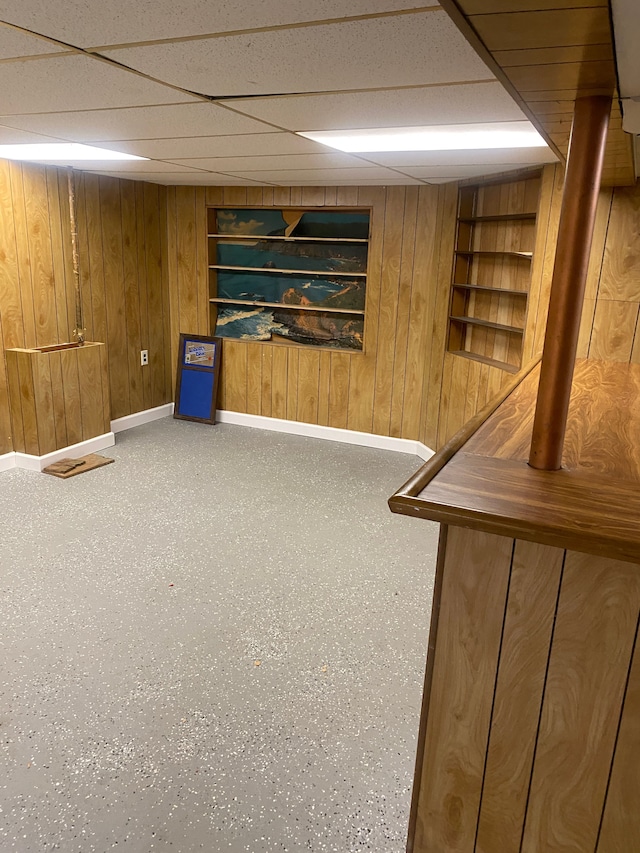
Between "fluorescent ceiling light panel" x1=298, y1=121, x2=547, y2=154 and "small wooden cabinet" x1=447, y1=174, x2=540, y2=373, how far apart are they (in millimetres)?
1059

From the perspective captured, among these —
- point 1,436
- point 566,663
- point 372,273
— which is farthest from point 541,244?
point 1,436

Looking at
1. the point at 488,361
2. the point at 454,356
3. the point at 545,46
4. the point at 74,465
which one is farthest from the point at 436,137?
the point at 74,465

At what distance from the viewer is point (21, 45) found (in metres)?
1.52

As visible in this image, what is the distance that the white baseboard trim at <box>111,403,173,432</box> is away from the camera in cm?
524

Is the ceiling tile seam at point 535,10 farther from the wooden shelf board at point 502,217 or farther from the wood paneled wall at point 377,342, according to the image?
the wood paneled wall at point 377,342

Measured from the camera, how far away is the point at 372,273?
484 cm

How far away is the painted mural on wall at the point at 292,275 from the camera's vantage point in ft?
16.4

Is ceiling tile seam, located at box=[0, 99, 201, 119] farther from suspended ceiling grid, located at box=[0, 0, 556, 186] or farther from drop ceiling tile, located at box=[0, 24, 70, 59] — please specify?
drop ceiling tile, located at box=[0, 24, 70, 59]

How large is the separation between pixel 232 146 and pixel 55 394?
2338mm

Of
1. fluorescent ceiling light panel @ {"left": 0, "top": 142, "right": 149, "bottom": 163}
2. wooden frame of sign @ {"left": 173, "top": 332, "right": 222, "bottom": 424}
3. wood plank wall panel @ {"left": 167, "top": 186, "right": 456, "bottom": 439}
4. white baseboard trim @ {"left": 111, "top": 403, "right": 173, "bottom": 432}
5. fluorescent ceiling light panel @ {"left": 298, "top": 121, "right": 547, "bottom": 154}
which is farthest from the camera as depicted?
wooden frame of sign @ {"left": 173, "top": 332, "right": 222, "bottom": 424}

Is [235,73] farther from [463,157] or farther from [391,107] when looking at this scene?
[463,157]

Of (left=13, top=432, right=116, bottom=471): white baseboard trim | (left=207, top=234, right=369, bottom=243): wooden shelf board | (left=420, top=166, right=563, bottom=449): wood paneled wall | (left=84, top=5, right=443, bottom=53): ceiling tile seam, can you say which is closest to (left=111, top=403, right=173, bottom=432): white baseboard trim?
(left=13, top=432, right=116, bottom=471): white baseboard trim

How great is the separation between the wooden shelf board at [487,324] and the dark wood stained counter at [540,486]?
1.95 meters

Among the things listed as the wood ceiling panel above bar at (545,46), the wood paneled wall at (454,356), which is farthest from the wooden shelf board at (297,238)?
the wood ceiling panel above bar at (545,46)
